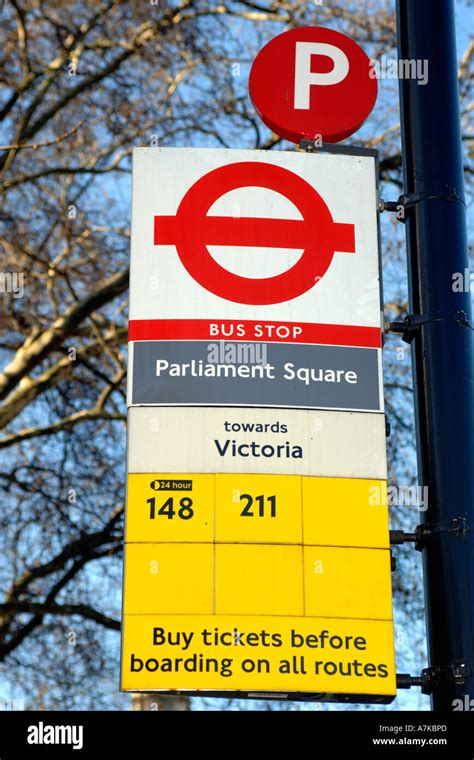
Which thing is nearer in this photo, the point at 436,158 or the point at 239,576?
the point at 239,576

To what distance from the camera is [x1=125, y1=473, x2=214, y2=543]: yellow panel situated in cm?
534

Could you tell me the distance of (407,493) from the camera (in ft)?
18.4

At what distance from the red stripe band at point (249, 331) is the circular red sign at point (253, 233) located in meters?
0.13

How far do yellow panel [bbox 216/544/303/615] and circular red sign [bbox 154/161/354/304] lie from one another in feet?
3.62

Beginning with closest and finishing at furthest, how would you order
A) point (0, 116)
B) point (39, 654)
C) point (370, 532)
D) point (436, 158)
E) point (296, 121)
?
point (370, 532), point (436, 158), point (296, 121), point (39, 654), point (0, 116)

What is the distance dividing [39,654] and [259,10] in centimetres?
829

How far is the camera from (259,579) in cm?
529

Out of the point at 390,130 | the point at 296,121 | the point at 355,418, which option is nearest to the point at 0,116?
the point at 390,130

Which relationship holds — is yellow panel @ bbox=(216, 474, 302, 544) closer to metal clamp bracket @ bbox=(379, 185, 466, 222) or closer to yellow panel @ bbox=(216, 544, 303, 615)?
yellow panel @ bbox=(216, 544, 303, 615)

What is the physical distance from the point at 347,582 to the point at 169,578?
2.29 ft

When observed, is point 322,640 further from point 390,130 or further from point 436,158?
point 390,130
